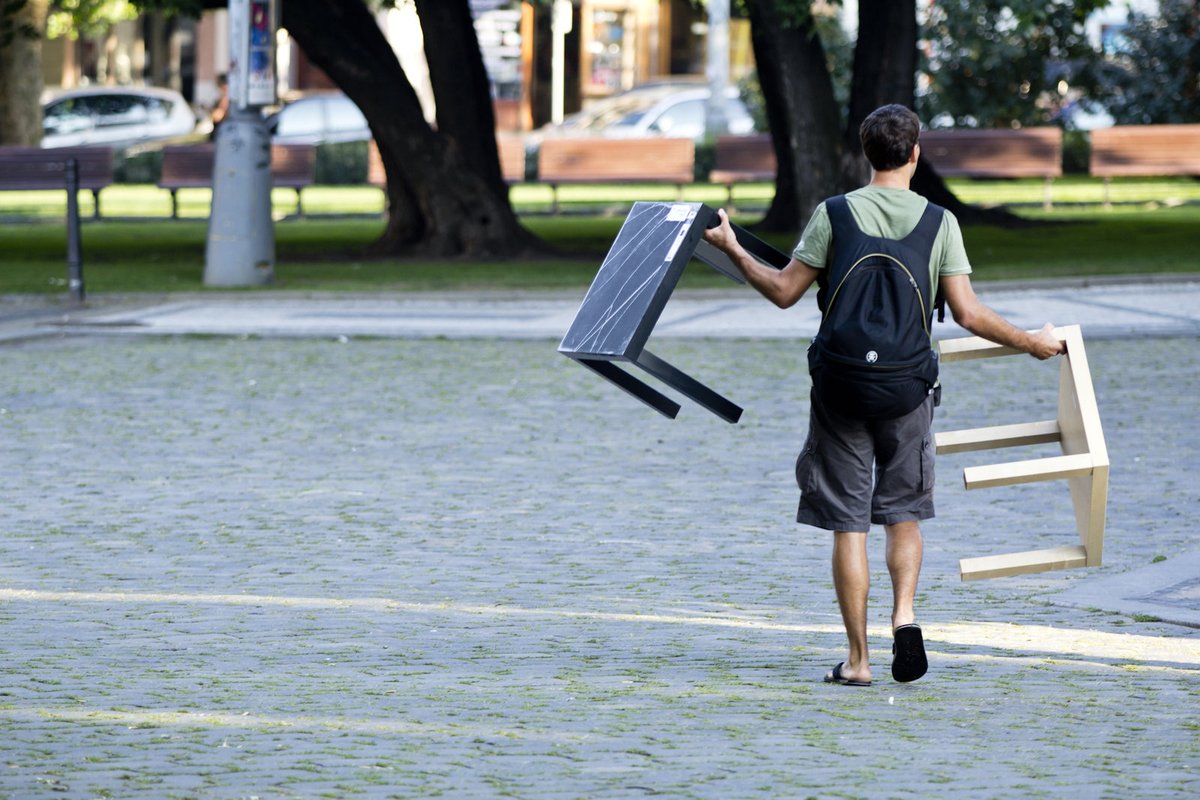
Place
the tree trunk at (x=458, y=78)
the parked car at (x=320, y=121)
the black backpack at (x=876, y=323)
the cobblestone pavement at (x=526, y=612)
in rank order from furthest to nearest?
1. the parked car at (x=320, y=121)
2. the tree trunk at (x=458, y=78)
3. the black backpack at (x=876, y=323)
4. the cobblestone pavement at (x=526, y=612)

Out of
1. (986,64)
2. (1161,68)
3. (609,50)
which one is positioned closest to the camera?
(1161,68)

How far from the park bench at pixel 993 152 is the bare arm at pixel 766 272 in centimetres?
2100

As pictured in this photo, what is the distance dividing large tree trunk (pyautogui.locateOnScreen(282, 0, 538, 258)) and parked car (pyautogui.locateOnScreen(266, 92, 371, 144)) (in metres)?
16.8

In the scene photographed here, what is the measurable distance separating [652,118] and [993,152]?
13388 millimetres

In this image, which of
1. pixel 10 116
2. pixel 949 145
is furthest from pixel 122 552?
pixel 10 116

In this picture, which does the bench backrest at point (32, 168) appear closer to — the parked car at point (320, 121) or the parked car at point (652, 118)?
the parked car at point (320, 121)

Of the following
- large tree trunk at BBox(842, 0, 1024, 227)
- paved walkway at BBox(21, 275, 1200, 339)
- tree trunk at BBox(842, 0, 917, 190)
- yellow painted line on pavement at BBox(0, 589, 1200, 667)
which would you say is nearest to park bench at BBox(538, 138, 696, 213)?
large tree trunk at BBox(842, 0, 1024, 227)

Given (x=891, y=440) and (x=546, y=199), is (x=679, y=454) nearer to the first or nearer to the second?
(x=891, y=440)

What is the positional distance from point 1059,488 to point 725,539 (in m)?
1.90

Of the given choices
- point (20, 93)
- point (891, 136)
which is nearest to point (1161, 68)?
point (20, 93)

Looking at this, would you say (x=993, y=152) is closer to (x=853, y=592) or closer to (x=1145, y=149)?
(x=1145, y=149)

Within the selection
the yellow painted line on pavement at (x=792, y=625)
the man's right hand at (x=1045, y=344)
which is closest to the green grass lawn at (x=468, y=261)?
the yellow painted line on pavement at (x=792, y=625)

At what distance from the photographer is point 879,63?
19.8 m

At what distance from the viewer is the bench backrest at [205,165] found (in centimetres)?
2704
